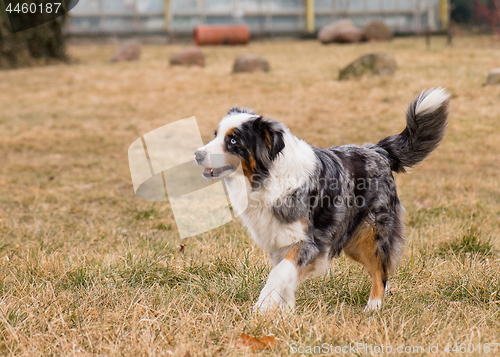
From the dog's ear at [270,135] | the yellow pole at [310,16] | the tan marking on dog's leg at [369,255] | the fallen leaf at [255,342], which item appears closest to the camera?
the fallen leaf at [255,342]

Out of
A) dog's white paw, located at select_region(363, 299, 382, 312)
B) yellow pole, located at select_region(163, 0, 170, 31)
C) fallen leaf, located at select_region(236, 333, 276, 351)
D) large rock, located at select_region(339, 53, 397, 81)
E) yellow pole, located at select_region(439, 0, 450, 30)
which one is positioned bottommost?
dog's white paw, located at select_region(363, 299, 382, 312)

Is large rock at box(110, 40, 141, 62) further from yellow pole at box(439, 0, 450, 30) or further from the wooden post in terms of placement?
yellow pole at box(439, 0, 450, 30)

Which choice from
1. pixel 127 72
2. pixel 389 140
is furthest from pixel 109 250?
pixel 127 72

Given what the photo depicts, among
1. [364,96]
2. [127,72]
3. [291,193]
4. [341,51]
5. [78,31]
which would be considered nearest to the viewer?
[291,193]

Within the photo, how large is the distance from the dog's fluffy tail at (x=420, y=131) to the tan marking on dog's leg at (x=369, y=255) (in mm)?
555

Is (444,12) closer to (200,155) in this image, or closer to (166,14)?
(166,14)

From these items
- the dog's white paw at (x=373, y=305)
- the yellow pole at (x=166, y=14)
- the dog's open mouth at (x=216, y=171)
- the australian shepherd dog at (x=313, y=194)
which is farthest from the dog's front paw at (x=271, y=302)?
the yellow pole at (x=166, y=14)

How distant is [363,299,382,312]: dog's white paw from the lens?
2975 millimetres

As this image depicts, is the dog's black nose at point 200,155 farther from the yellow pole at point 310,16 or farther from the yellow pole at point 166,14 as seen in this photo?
the yellow pole at point 310,16

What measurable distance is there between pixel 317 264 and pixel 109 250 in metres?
1.84

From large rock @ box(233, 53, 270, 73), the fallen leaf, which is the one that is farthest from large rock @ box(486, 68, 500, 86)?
the fallen leaf

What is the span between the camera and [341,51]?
56.5ft

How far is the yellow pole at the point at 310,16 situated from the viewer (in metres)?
22.6

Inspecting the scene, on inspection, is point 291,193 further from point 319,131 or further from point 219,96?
point 219,96
